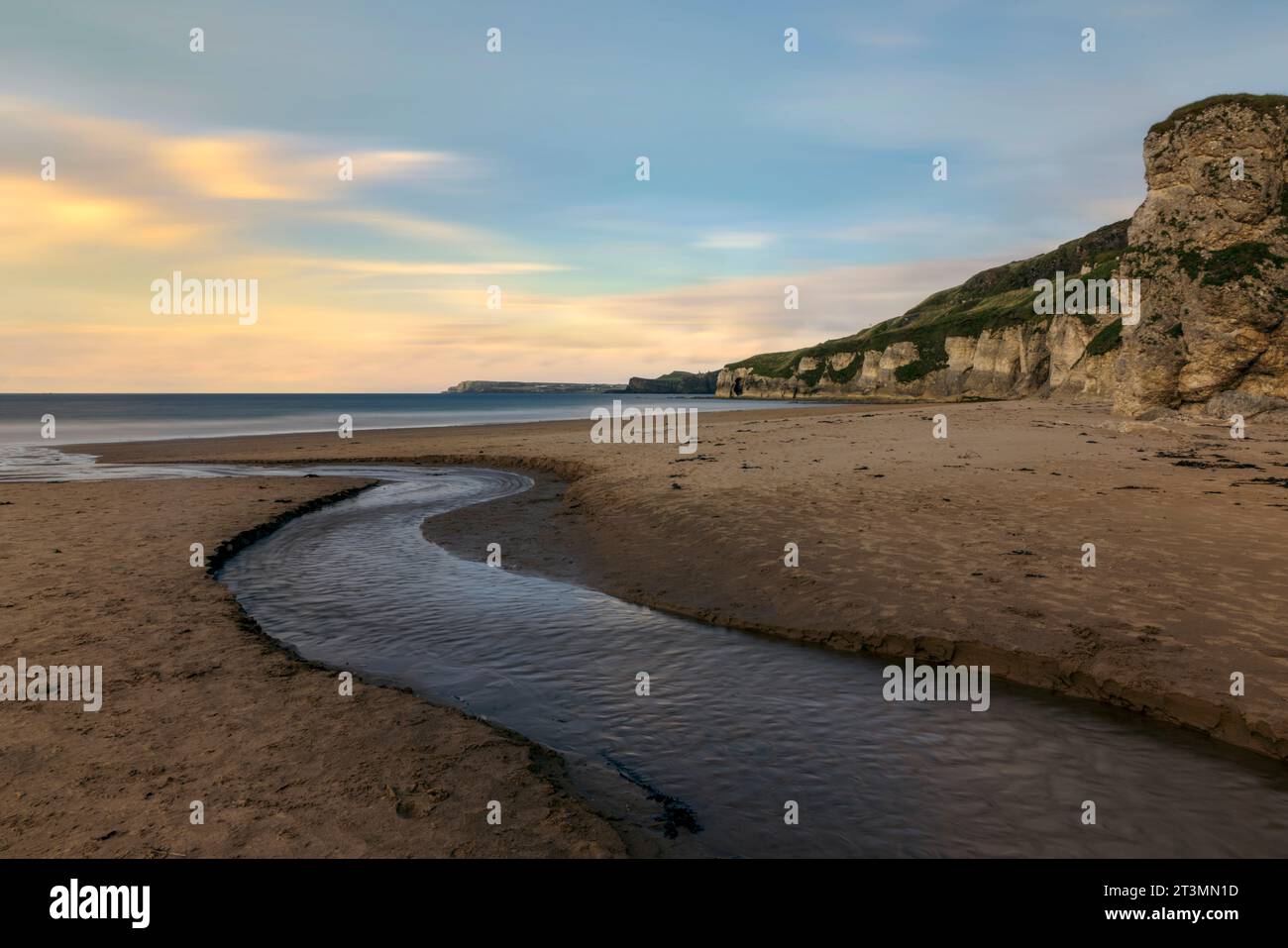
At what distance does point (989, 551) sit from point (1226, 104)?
147ft

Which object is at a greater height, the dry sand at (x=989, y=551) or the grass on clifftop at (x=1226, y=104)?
the grass on clifftop at (x=1226, y=104)

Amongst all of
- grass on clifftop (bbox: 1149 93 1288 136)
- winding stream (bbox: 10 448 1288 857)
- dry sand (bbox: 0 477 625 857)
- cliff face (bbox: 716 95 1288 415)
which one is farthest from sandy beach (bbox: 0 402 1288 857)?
grass on clifftop (bbox: 1149 93 1288 136)

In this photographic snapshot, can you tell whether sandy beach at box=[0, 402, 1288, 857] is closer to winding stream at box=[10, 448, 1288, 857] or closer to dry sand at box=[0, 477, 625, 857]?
dry sand at box=[0, 477, 625, 857]

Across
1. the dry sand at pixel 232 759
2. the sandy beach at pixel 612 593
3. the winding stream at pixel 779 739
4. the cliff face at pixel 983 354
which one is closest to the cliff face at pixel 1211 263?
the sandy beach at pixel 612 593

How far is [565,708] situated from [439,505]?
18.3 metres

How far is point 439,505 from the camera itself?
86.0 feet

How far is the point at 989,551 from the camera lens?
1441cm

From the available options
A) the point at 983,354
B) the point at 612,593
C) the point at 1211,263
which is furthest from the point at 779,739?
the point at 983,354

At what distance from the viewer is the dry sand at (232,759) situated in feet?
19.3

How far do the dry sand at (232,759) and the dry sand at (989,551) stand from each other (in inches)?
261

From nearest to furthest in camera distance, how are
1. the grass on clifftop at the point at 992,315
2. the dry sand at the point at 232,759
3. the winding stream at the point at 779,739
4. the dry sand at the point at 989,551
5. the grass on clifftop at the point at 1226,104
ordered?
the dry sand at the point at 232,759 < the winding stream at the point at 779,739 < the dry sand at the point at 989,551 < the grass on clifftop at the point at 1226,104 < the grass on clifftop at the point at 992,315

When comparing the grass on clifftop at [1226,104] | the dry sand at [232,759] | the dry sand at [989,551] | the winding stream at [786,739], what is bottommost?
the winding stream at [786,739]

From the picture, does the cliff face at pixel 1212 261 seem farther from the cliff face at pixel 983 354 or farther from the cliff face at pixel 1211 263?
the cliff face at pixel 983 354

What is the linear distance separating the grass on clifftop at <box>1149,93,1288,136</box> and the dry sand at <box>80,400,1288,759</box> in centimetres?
2317
